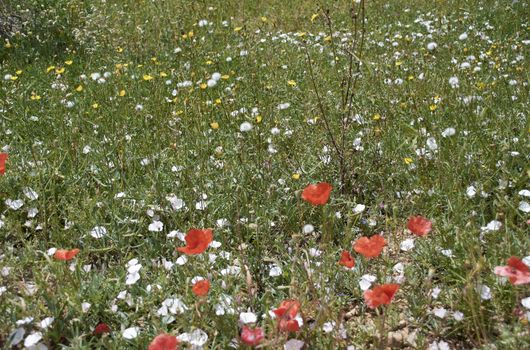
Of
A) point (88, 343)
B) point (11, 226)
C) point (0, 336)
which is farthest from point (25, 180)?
point (88, 343)

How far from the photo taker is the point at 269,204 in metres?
2.99

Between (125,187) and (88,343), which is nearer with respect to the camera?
(88,343)

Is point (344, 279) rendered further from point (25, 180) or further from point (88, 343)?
point (25, 180)

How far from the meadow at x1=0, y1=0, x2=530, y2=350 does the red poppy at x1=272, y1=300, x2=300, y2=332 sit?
0.01 metres

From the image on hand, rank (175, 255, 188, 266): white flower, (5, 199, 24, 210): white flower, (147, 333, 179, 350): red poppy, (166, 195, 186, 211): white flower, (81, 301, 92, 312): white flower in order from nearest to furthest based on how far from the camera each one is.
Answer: (147, 333, 179, 350): red poppy, (81, 301, 92, 312): white flower, (175, 255, 188, 266): white flower, (166, 195, 186, 211): white flower, (5, 199, 24, 210): white flower

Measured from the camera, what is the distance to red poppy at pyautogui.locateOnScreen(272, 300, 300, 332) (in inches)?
75.2

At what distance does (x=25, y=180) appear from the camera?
11.0 ft

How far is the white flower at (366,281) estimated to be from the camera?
2.37 m

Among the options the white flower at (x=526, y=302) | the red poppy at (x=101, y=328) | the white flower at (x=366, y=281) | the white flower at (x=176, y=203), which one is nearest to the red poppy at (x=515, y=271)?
the white flower at (x=526, y=302)

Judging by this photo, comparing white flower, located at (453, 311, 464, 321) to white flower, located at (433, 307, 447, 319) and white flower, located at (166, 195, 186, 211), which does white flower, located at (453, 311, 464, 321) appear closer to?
white flower, located at (433, 307, 447, 319)

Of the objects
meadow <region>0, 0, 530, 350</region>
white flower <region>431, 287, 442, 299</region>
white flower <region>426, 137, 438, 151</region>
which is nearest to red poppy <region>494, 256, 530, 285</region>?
meadow <region>0, 0, 530, 350</region>

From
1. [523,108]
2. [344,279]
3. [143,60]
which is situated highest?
[523,108]

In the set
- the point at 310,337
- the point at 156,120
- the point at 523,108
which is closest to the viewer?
the point at 310,337

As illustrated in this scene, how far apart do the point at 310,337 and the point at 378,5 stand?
6.54 meters
